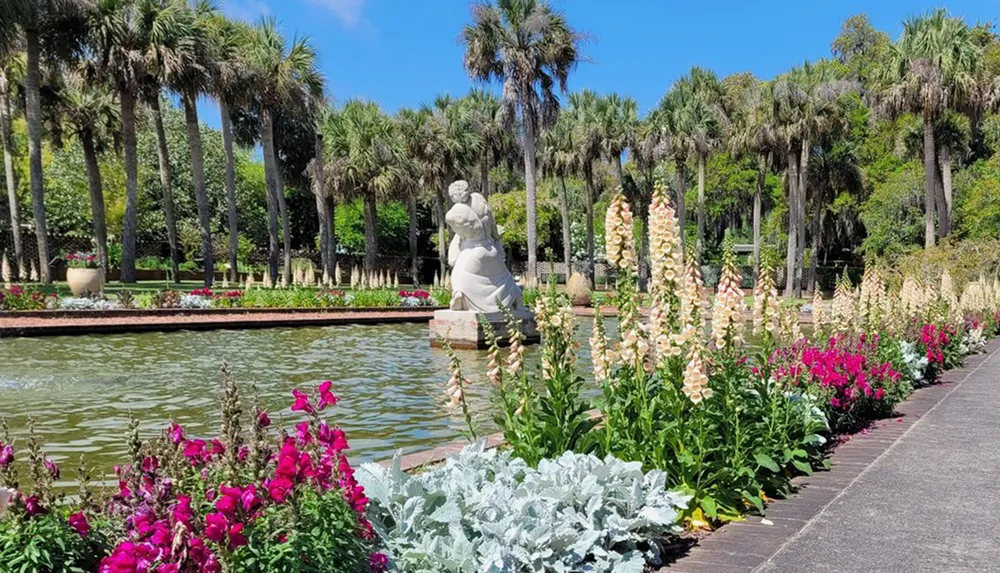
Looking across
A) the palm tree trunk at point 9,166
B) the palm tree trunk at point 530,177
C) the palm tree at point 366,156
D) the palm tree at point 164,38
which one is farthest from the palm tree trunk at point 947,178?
the palm tree trunk at point 9,166

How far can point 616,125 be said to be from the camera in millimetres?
43094

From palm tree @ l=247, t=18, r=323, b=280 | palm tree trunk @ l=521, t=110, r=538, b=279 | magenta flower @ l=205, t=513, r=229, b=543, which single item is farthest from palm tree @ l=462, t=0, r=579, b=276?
magenta flower @ l=205, t=513, r=229, b=543

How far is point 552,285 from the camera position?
5.04 metres

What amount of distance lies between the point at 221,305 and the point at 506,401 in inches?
687

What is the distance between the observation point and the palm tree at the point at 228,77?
31.1 m

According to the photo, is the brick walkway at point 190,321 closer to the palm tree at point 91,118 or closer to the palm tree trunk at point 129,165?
the palm tree trunk at point 129,165

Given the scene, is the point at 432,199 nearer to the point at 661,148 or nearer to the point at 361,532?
the point at 661,148

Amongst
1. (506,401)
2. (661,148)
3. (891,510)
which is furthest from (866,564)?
(661,148)

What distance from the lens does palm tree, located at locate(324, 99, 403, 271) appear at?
3878 cm

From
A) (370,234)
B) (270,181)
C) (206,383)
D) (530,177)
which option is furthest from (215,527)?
(370,234)

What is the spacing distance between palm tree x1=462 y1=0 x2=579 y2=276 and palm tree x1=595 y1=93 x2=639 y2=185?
37.8 feet

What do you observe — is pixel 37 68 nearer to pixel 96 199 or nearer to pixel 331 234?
pixel 96 199

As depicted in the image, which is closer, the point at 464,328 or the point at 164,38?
the point at 464,328

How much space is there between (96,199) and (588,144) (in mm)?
23125
